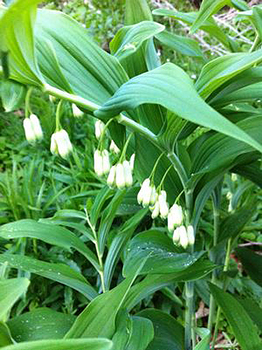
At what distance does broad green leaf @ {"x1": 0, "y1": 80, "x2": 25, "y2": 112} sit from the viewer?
0.73m

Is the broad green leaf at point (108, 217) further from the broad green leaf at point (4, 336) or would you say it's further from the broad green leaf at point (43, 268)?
the broad green leaf at point (4, 336)

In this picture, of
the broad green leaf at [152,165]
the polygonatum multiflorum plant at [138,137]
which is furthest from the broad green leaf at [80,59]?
the broad green leaf at [152,165]

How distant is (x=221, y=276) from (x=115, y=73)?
2.71ft

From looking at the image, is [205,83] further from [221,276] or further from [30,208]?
[30,208]

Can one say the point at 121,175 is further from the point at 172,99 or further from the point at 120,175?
the point at 172,99

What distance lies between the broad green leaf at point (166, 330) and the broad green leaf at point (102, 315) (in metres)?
0.39

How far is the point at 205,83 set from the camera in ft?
2.43

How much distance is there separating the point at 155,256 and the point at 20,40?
600 mm

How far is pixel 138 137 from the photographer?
1.01m

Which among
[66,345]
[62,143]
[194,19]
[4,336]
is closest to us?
[66,345]

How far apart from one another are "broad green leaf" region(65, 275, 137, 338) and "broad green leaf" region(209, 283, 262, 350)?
0.36 metres

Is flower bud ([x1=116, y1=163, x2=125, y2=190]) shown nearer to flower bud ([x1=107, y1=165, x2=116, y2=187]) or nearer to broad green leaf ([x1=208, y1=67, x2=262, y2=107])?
flower bud ([x1=107, y1=165, x2=116, y2=187])

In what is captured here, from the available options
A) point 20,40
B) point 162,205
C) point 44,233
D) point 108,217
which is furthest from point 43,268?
point 20,40

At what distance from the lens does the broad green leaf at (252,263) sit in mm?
1310
